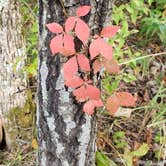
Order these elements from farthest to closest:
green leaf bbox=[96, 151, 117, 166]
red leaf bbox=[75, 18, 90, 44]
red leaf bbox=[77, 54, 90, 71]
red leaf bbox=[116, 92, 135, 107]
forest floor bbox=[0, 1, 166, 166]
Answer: forest floor bbox=[0, 1, 166, 166]
green leaf bbox=[96, 151, 117, 166]
red leaf bbox=[116, 92, 135, 107]
red leaf bbox=[77, 54, 90, 71]
red leaf bbox=[75, 18, 90, 44]

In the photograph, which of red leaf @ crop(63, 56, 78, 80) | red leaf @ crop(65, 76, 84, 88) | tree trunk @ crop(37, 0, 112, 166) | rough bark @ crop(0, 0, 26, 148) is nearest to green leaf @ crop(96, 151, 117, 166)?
tree trunk @ crop(37, 0, 112, 166)

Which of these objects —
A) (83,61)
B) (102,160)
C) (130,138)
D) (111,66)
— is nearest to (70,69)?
(83,61)

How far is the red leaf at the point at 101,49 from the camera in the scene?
114cm

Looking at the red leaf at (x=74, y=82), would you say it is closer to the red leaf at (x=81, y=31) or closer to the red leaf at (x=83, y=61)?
the red leaf at (x=83, y=61)

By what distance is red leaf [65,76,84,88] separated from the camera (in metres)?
1.27

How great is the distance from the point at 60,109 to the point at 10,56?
77cm

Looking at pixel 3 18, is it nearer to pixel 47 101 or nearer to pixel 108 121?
pixel 47 101

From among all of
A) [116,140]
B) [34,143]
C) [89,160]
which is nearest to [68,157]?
[89,160]

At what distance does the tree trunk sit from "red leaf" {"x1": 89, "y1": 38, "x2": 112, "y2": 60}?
15 centimetres

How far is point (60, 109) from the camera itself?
1.55 metres

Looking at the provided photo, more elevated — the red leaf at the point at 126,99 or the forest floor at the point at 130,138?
the red leaf at the point at 126,99

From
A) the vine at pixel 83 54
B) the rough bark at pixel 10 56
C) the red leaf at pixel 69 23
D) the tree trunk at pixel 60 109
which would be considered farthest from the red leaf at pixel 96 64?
the rough bark at pixel 10 56

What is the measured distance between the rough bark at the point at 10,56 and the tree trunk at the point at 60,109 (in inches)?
23.1

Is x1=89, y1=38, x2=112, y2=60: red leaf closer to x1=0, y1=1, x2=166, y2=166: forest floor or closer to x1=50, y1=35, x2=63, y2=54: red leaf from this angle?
x1=50, y1=35, x2=63, y2=54: red leaf
